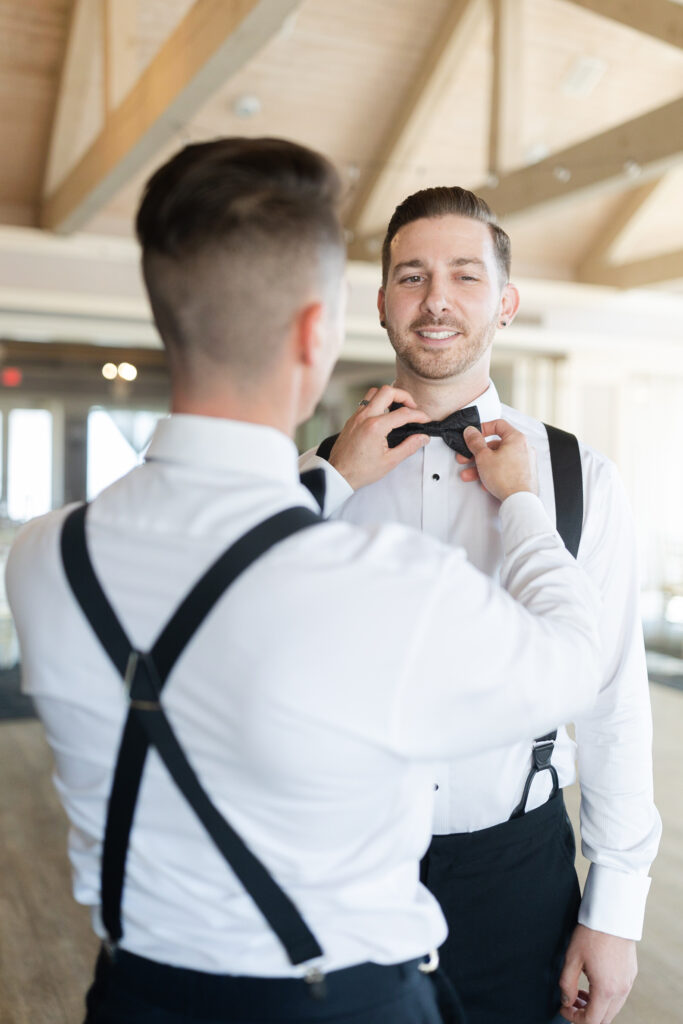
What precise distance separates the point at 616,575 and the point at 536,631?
2.15ft

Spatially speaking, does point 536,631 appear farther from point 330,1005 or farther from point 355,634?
point 330,1005

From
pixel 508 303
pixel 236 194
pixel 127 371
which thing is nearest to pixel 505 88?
pixel 127 371

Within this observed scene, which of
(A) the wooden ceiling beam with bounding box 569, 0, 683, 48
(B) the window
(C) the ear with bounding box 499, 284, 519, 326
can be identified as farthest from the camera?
(B) the window

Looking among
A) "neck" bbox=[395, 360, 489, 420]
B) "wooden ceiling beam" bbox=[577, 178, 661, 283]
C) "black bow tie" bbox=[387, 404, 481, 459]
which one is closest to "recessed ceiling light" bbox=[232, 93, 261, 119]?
"wooden ceiling beam" bbox=[577, 178, 661, 283]

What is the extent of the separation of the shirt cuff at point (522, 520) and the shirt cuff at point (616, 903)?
23.6 inches

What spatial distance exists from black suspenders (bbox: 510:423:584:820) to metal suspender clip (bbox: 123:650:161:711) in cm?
74

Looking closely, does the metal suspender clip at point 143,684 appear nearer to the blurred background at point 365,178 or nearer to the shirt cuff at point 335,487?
the shirt cuff at point 335,487

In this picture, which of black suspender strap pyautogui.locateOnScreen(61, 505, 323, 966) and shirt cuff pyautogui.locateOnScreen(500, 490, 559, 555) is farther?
shirt cuff pyautogui.locateOnScreen(500, 490, 559, 555)

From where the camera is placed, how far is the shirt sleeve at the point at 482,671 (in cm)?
78

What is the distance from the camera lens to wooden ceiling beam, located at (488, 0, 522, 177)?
5.77m

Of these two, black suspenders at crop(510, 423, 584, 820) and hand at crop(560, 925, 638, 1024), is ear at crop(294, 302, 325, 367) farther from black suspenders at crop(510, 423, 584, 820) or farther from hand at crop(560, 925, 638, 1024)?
hand at crop(560, 925, 638, 1024)

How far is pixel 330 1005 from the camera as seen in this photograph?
868mm

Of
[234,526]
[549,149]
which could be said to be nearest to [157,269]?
[234,526]

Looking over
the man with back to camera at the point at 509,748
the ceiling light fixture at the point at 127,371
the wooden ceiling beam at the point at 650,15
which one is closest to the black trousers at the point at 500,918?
the man with back to camera at the point at 509,748
